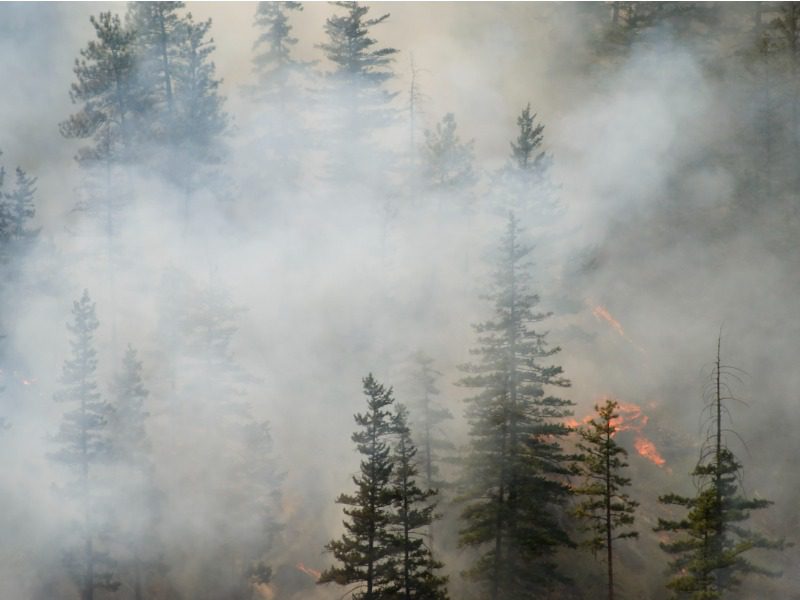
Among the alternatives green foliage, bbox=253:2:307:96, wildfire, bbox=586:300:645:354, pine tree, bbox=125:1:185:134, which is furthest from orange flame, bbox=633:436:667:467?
green foliage, bbox=253:2:307:96

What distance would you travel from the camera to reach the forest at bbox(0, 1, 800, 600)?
3103 centimetres

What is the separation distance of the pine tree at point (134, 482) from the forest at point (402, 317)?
0.45 feet

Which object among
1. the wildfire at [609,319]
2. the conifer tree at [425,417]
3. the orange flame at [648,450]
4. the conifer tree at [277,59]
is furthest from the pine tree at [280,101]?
the orange flame at [648,450]

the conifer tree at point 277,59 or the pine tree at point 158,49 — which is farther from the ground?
the conifer tree at point 277,59

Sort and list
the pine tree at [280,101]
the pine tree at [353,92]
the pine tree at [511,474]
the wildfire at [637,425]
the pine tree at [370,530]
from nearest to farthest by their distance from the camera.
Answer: the pine tree at [370,530] → the pine tree at [511,474] → the wildfire at [637,425] → the pine tree at [353,92] → the pine tree at [280,101]

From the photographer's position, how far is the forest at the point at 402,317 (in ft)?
102

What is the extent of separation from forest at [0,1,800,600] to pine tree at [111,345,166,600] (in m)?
0.14

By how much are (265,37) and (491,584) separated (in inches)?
2137

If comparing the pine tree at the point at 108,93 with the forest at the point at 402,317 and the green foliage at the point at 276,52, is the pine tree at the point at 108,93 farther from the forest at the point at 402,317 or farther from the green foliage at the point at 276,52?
the green foliage at the point at 276,52

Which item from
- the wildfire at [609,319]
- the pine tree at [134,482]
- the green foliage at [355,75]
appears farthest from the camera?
the green foliage at [355,75]

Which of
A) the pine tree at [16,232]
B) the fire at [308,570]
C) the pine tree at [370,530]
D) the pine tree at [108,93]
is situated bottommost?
the fire at [308,570]

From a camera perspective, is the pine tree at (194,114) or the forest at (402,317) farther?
the pine tree at (194,114)

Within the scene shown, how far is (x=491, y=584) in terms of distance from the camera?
30.4 metres

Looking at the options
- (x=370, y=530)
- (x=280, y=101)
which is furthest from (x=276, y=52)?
(x=370, y=530)
